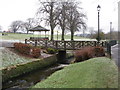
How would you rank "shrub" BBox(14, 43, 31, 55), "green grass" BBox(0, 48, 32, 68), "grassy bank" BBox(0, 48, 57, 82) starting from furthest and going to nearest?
"shrub" BBox(14, 43, 31, 55) → "green grass" BBox(0, 48, 32, 68) → "grassy bank" BBox(0, 48, 57, 82)

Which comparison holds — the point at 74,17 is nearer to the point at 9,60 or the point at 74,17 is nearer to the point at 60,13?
the point at 60,13

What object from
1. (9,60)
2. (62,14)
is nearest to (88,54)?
(9,60)

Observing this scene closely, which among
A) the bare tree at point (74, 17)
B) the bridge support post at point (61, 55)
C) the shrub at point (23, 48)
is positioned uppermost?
the bare tree at point (74, 17)

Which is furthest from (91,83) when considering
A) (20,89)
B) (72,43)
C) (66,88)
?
(72,43)

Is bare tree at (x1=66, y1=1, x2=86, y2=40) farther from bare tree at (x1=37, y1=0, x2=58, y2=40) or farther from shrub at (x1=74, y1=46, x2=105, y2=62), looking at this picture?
shrub at (x1=74, y1=46, x2=105, y2=62)

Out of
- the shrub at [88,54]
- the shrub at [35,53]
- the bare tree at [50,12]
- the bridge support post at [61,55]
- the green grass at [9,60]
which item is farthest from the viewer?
the bare tree at [50,12]

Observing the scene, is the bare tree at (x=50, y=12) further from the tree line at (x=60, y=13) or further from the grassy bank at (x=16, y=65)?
the grassy bank at (x=16, y=65)

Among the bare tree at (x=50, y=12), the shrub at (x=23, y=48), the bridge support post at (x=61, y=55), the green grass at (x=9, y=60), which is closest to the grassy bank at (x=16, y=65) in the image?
the green grass at (x=9, y=60)

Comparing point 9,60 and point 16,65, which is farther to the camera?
point 9,60

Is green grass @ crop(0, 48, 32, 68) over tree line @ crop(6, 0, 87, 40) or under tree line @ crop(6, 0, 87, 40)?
under

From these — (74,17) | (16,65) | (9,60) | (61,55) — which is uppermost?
(74,17)

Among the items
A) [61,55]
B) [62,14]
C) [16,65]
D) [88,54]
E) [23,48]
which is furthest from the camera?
[62,14]

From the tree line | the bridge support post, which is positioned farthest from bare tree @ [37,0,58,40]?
the bridge support post

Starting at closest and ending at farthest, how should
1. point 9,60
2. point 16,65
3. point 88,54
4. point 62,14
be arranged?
point 16,65 → point 9,60 → point 88,54 → point 62,14
